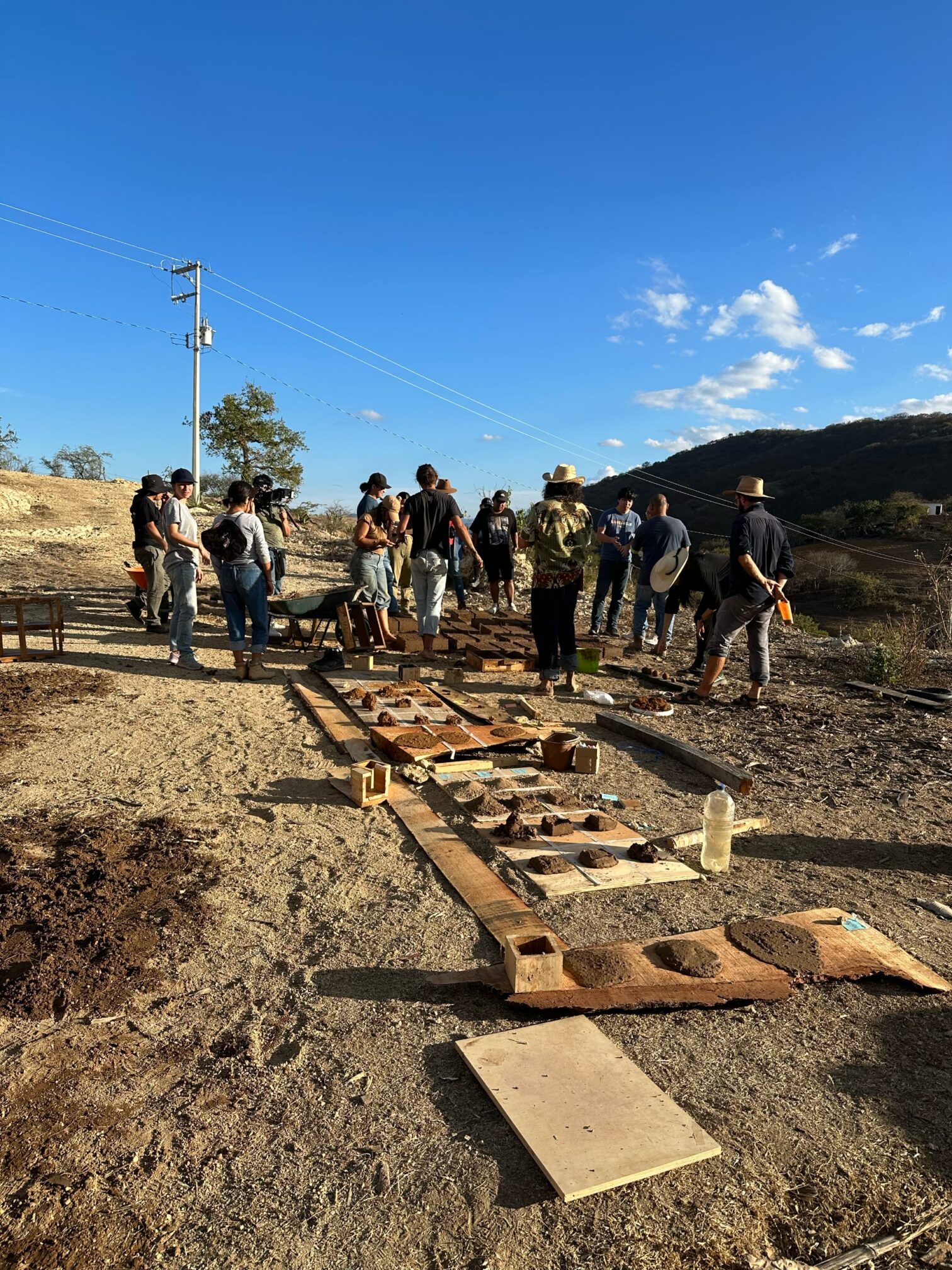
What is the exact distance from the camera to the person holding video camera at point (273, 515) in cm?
877

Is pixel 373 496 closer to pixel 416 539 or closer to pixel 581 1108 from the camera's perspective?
pixel 416 539

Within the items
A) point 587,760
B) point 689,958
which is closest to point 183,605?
point 587,760

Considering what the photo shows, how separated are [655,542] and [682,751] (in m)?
3.80

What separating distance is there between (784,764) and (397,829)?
9.79 feet

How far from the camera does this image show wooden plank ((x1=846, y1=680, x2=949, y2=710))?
7246 mm

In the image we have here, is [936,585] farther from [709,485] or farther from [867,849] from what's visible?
[709,485]

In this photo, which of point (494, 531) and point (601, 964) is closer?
point (601, 964)

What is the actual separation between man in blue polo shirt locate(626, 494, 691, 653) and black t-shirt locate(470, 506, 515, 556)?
212 centimetres

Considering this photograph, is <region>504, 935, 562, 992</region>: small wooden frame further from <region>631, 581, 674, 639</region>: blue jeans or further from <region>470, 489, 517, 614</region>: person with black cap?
<region>470, 489, 517, 614</region>: person with black cap

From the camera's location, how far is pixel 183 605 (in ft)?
23.9

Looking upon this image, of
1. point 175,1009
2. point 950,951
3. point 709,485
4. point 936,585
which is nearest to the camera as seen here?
point 175,1009

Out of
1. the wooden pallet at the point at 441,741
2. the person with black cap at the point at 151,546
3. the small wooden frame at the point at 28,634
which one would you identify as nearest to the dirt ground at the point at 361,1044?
the wooden pallet at the point at 441,741

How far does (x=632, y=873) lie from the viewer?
143 inches

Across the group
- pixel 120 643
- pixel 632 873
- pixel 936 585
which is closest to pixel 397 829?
pixel 632 873
